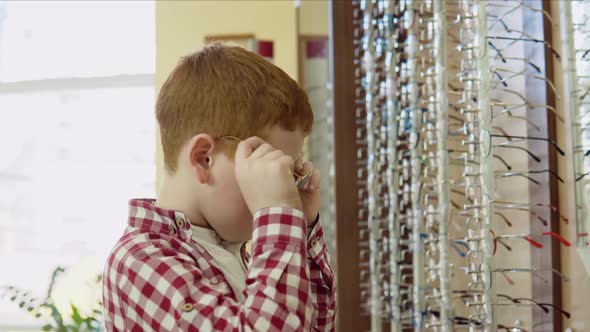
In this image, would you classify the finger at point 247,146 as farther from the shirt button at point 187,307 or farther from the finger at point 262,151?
the shirt button at point 187,307

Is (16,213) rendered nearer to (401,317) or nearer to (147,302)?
(401,317)

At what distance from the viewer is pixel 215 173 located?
2.51 ft

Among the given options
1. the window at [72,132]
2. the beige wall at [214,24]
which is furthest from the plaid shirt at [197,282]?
the window at [72,132]

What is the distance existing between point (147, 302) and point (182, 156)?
0.50 feet

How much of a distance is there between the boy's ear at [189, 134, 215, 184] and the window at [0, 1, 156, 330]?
10.2ft

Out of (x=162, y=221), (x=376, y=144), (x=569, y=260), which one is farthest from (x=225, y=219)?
(x=376, y=144)

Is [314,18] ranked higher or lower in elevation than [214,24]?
lower

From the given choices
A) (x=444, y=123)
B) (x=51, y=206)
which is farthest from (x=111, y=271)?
(x=51, y=206)

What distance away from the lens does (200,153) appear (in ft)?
2.51

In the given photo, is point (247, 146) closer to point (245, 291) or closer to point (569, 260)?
point (245, 291)

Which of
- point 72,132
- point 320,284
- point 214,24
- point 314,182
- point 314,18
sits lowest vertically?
point 320,284

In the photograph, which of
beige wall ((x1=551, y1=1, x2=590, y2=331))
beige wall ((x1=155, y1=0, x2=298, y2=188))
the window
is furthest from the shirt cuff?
the window

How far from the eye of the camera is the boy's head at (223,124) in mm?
765

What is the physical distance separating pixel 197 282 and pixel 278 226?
85 mm
